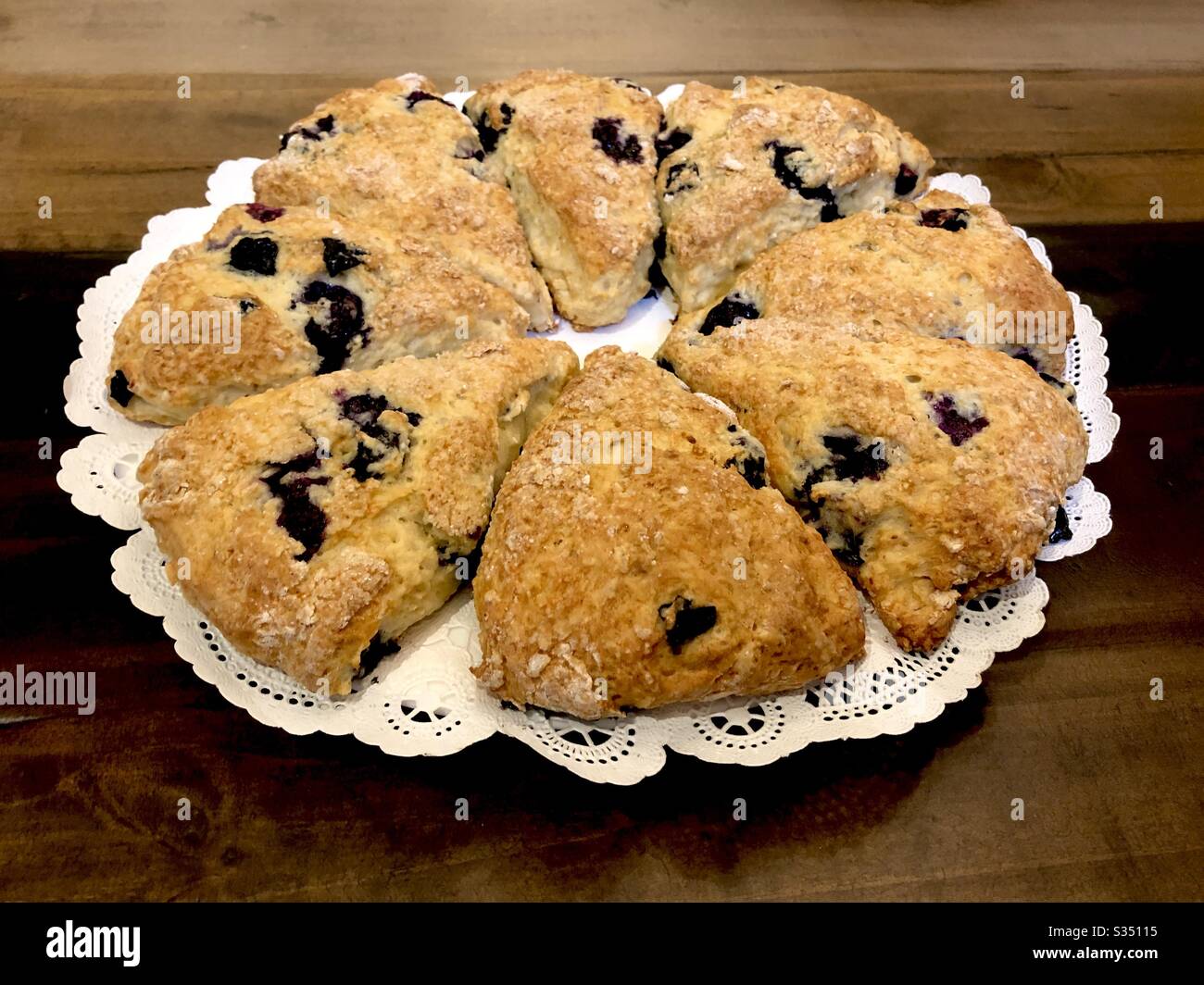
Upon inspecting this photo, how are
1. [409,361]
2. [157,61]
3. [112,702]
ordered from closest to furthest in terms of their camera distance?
1. [112,702]
2. [409,361]
3. [157,61]

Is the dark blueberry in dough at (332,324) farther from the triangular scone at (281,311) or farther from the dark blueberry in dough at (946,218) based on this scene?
the dark blueberry in dough at (946,218)

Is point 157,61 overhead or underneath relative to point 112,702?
overhead

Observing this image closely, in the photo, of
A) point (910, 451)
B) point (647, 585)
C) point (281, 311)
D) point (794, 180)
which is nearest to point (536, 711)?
point (647, 585)

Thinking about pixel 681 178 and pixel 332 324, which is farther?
pixel 681 178

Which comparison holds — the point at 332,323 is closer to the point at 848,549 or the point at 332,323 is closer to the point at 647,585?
the point at 647,585

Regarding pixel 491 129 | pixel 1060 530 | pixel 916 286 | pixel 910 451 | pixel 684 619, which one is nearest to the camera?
pixel 684 619

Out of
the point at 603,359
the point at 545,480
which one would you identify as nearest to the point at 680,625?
the point at 545,480

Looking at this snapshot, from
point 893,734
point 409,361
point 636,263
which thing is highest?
point 636,263

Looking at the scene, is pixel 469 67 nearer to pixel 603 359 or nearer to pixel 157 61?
pixel 157 61
